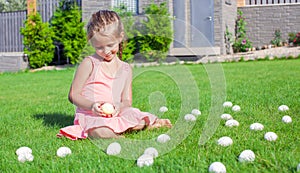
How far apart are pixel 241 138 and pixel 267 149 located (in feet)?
1.09

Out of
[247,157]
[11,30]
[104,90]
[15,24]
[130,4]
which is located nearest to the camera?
[247,157]

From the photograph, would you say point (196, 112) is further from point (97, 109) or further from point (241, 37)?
point (241, 37)

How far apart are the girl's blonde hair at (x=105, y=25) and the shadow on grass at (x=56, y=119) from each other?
89cm

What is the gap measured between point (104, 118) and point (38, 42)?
34.7ft

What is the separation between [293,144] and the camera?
8.68ft

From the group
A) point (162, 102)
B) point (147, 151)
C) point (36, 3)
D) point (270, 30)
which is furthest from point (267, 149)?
point (36, 3)

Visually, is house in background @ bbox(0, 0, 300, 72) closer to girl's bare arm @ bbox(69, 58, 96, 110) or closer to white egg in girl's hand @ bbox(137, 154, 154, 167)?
girl's bare arm @ bbox(69, 58, 96, 110)

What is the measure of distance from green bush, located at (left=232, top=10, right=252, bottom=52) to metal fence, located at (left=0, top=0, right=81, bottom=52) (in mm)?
5795

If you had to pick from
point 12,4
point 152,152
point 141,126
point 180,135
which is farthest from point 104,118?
point 12,4

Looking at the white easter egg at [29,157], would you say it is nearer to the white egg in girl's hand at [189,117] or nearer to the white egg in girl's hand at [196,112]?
the white egg in girl's hand at [189,117]

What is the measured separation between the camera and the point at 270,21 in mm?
14156

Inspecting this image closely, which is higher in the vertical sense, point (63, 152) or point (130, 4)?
point (130, 4)

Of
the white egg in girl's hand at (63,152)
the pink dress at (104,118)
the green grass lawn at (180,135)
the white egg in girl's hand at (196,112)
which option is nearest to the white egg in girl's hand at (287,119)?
the green grass lawn at (180,135)

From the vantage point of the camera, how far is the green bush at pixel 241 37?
13805 mm
